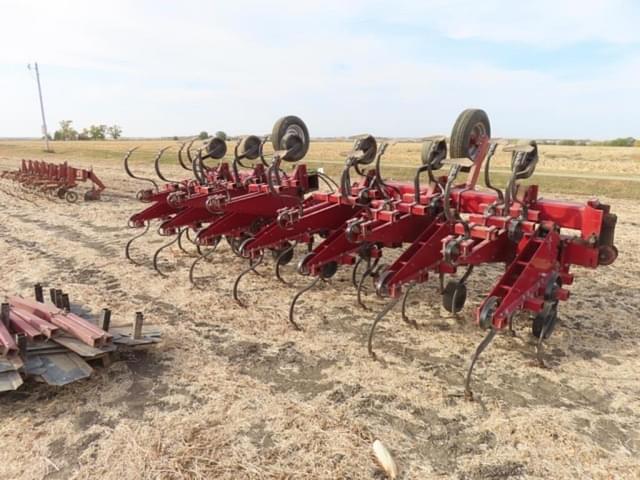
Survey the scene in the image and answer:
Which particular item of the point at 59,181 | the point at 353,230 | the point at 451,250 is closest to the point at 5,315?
the point at 353,230

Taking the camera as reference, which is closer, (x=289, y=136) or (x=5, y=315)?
(x=5, y=315)

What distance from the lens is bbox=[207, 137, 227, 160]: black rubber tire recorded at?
6.35 m

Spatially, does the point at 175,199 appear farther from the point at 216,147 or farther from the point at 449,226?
the point at 449,226

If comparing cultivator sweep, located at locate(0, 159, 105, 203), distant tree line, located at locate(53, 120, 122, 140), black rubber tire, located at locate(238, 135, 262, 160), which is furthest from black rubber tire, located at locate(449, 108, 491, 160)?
distant tree line, located at locate(53, 120, 122, 140)

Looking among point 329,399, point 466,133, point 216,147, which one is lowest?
point 329,399

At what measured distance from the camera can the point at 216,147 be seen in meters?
6.46

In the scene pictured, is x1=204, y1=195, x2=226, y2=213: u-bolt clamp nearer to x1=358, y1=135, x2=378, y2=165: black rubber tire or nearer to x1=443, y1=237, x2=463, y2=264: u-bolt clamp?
x1=358, y1=135, x2=378, y2=165: black rubber tire

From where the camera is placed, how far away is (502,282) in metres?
3.46

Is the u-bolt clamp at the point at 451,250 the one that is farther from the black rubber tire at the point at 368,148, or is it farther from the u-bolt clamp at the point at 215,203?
the u-bolt clamp at the point at 215,203

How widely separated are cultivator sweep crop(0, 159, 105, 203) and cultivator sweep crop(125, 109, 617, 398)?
746cm

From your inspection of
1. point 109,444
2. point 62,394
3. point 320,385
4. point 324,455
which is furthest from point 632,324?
point 62,394

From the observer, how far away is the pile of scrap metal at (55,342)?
10.4 ft

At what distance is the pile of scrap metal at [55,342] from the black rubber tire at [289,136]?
258 cm

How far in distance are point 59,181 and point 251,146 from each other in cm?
816
